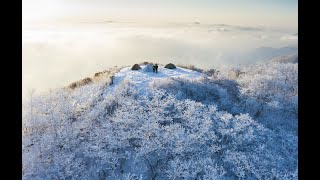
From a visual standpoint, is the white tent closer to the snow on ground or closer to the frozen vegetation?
the snow on ground

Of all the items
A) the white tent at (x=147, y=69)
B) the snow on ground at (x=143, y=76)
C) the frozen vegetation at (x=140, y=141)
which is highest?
the white tent at (x=147, y=69)

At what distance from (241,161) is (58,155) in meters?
19.0

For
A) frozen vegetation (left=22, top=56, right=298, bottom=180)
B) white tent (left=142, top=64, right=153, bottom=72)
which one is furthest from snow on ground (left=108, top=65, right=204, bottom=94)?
frozen vegetation (left=22, top=56, right=298, bottom=180)

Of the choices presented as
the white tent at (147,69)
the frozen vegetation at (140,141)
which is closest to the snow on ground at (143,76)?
the white tent at (147,69)

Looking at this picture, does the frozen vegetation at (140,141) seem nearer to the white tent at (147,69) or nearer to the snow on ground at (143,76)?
the snow on ground at (143,76)

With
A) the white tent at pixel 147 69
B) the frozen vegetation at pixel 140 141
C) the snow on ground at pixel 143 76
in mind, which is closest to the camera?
the frozen vegetation at pixel 140 141

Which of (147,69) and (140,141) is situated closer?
(140,141)

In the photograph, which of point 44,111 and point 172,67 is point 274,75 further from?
point 44,111

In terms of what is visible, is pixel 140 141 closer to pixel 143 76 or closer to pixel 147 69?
pixel 143 76

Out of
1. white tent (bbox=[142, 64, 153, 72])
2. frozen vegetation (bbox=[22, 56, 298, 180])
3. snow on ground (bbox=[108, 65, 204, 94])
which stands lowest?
frozen vegetation (bbox=[22, 56, 298, 180])

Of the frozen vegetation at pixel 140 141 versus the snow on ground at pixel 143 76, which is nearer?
the frozen vegetation at pixel 140 141

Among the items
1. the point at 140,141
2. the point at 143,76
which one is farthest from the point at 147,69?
the point at 140,141

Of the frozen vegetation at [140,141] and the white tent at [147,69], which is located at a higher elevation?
the white tent at [147,69]
